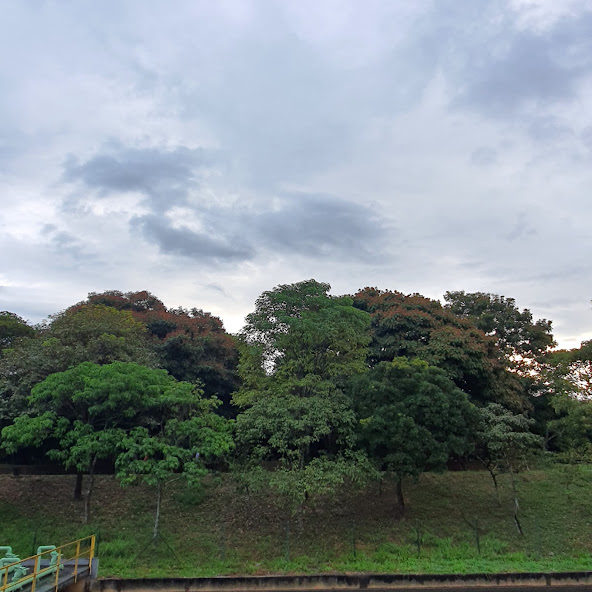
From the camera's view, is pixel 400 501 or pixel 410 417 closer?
pixel 410 417

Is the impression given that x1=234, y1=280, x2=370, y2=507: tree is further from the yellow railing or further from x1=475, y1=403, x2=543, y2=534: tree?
the yellow railing

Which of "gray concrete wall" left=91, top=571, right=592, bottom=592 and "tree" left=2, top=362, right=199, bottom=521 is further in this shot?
"tree" left=2, top=362, right=199, bottom=521

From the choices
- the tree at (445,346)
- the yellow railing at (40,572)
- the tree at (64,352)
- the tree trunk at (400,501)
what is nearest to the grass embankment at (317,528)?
the tree trunk at (400,501)

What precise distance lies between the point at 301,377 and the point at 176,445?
16.6 feet

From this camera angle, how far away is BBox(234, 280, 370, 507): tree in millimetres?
16203

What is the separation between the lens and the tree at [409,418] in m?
15.9

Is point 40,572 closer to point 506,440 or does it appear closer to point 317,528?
point 317,528

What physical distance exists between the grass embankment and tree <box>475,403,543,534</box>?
162 centimetres

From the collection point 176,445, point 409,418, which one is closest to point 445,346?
point 409,418

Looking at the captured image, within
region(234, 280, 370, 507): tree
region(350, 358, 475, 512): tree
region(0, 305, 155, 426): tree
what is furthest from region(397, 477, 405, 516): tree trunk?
region(0, 305, 155, 426): tree

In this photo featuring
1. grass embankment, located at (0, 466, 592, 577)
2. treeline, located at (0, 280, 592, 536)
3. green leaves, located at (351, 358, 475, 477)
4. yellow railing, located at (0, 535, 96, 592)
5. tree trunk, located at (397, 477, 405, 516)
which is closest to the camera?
yellow railing, located at (0, 535, 96, 592)

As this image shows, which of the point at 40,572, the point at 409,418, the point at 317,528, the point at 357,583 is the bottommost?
the point at 357,583

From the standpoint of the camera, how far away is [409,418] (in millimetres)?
15922

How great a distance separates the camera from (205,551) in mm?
14844
